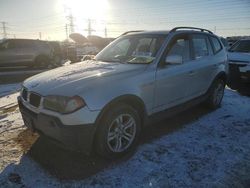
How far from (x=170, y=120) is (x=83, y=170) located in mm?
2471

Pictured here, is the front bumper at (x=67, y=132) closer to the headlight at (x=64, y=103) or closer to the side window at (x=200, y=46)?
the headlight at (x=64, y=103)

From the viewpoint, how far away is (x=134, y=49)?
15.7ft

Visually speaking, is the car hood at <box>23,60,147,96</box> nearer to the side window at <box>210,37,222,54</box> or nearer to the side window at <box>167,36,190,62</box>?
the side window at <box>167,36,190,62</box>

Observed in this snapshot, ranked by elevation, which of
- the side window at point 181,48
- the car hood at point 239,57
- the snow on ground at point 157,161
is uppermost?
the side window at point 181,48

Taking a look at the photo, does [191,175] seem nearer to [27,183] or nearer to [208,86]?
[27,183]

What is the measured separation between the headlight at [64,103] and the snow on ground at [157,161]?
838mm

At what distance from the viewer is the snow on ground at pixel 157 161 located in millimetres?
3264

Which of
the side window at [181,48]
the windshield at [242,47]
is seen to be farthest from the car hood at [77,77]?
the windshield at [242,47]

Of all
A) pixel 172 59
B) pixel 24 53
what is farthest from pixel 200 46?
pixel 24 53

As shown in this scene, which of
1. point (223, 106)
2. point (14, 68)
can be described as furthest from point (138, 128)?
point (14, 68)

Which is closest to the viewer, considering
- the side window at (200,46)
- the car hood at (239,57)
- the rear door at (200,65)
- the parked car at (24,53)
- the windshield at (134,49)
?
the windshield at (134,49)

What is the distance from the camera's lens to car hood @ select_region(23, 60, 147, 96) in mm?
3410

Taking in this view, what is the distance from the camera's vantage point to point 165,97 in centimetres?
435

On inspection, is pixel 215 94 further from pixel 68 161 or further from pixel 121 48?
pixel 68 161
